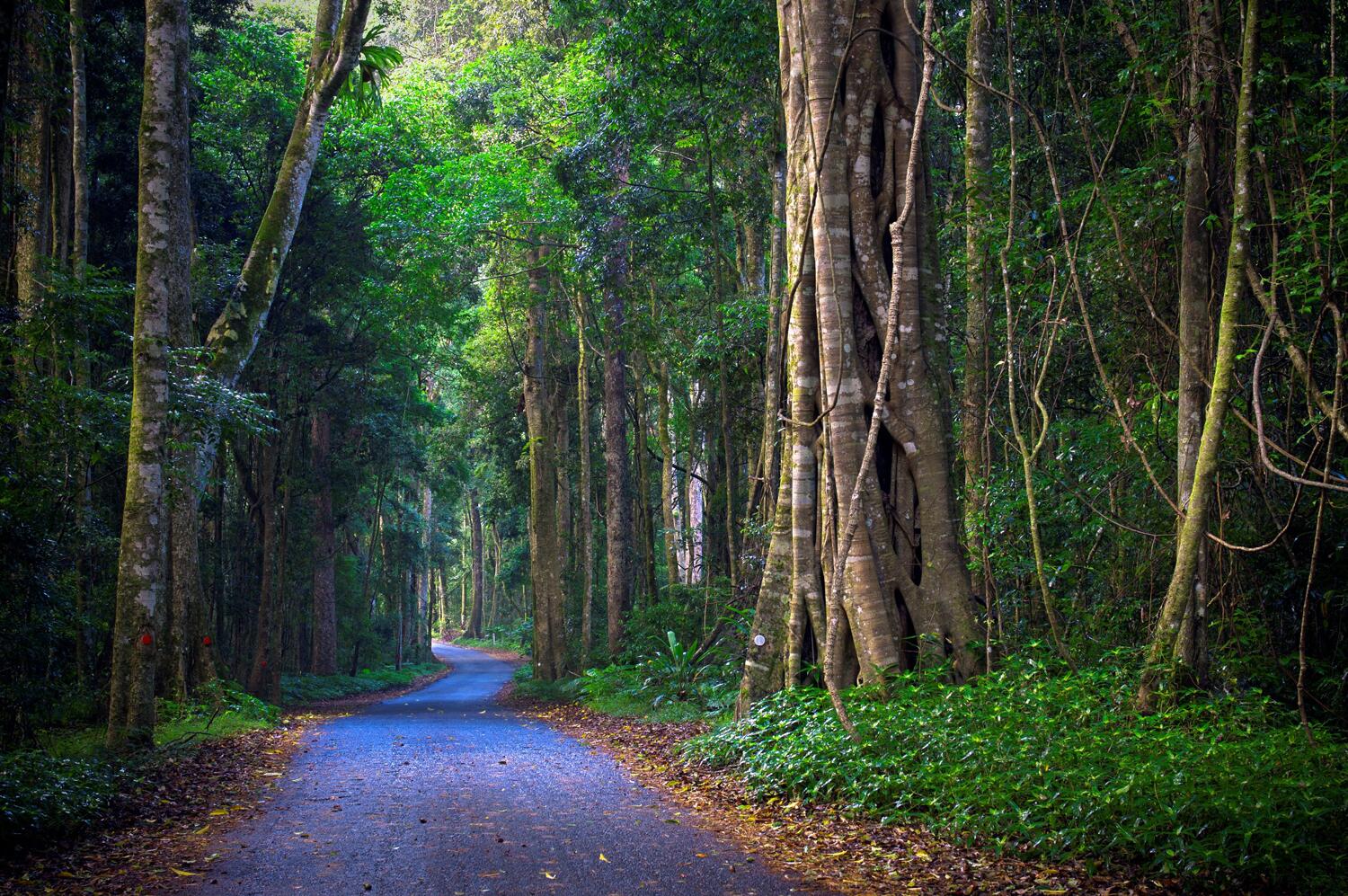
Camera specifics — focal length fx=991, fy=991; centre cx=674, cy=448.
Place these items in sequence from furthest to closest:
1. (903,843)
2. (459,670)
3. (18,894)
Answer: (459,670) < (903,843) < (18,894)

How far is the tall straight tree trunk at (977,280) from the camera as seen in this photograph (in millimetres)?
9672

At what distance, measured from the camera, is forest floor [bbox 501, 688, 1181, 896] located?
5.02m

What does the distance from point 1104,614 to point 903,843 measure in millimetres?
3919

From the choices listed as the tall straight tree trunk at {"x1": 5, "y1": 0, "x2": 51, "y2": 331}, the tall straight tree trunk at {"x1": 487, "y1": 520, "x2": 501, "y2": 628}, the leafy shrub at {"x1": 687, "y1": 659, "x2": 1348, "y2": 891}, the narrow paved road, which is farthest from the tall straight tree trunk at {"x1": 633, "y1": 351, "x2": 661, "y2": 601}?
the tall straight tree trunk at {"x1": 487, "y1": 520, "x2": 501, "y2": 628}

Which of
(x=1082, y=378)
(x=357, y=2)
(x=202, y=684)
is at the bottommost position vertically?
(x=202, y=684)

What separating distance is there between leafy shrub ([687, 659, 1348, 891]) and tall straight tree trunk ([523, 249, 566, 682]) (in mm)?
13570

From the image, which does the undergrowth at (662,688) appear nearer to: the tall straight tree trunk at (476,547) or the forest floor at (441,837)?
the forest floor at (441,837)

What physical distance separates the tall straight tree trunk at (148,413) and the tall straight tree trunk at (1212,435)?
8.89 metres

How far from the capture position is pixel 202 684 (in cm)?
1430

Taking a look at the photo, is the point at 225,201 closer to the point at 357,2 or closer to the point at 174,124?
the point at 357,2

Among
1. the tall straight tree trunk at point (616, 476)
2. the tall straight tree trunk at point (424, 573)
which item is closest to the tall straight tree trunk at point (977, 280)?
the tall straight tree trunk at point (616, 476)

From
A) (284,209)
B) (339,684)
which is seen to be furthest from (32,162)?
(339,684)

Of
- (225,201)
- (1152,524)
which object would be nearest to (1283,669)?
(1152,524)

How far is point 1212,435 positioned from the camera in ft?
21.8
